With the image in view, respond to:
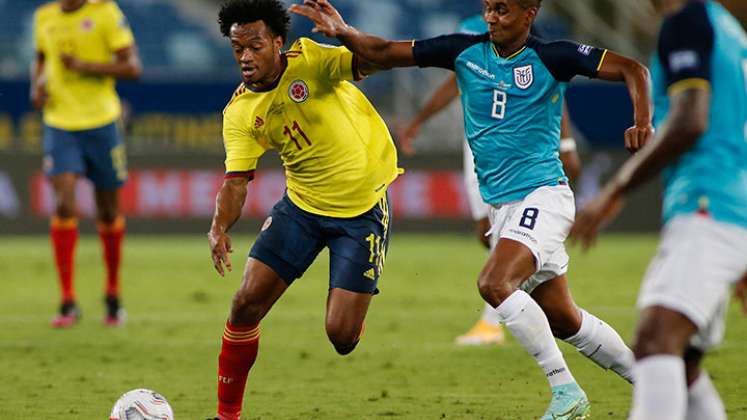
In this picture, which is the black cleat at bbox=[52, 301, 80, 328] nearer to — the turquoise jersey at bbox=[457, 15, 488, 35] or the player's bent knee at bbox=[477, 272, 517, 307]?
the turquoise jersey at bbox=[457, 15, 488, 35]

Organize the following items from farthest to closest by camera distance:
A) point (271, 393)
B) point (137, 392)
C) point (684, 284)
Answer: point (271, 393) → point (137, 392) → point (684, 284)

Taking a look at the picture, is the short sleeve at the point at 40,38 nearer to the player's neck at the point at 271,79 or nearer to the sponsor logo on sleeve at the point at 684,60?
the player's neck at the point at 271,79

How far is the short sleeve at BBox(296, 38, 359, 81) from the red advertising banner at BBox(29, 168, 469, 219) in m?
11.2

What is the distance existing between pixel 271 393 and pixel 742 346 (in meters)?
3.64

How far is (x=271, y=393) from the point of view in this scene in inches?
287

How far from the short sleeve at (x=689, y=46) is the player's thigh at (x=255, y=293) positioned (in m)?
2.71

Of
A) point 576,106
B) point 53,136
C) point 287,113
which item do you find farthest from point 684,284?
point 576,106

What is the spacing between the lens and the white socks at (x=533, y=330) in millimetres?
5953

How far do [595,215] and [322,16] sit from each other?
8.19ft

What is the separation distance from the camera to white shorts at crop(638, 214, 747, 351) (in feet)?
13.6

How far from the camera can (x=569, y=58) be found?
6.07 metres

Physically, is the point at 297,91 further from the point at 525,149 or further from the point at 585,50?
the point at 585,50

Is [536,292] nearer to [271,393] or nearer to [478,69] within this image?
[478,69]

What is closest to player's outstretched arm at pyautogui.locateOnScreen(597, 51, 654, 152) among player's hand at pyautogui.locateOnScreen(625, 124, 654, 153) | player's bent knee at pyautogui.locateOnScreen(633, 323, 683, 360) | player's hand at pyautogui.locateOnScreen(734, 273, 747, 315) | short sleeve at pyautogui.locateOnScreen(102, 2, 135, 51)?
player's hand at pyautogui.locateOnScreen(625, 124, 654, 153)
